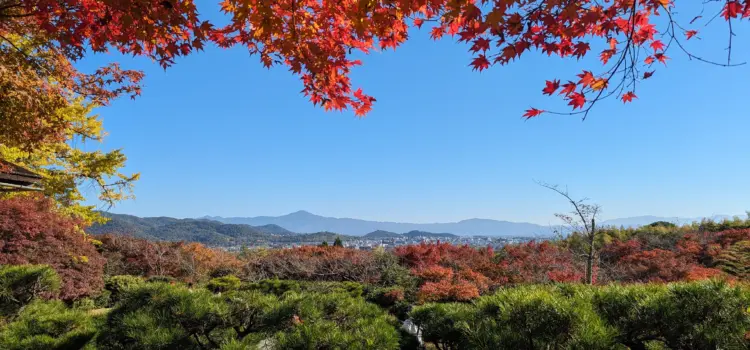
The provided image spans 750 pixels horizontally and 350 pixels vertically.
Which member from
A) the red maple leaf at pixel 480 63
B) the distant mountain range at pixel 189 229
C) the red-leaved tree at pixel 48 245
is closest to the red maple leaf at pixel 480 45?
the red maple leaf at pixel 480 63

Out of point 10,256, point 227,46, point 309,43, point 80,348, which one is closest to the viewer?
point 309,43

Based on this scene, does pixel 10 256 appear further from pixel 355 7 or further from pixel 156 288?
pixel 355 7

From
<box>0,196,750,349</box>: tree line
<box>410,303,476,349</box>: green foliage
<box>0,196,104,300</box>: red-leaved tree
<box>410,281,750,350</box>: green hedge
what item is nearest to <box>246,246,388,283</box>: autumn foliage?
<box>0,196,750,349</box>: tree line

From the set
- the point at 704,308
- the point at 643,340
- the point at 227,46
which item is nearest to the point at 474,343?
the point at 643,340

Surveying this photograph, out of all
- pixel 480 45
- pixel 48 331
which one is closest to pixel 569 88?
pixel 480 45

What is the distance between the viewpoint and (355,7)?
348 centimetres

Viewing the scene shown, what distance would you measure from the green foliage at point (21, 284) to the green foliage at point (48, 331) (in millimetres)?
322

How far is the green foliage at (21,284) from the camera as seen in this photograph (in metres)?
4.89

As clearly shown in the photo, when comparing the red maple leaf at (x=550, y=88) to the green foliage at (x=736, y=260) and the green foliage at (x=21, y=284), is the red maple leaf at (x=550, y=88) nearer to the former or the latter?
the green foliage at (x=21, y=284)

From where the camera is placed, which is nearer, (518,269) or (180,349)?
(180,349)

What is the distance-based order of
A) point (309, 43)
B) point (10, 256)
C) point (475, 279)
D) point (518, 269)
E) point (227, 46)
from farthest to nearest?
point (518, 269), point (475, 279), point (10, 256), point (227, 46), point (309, 43)

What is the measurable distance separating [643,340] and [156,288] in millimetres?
4392

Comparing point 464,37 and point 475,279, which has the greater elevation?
point 464,37

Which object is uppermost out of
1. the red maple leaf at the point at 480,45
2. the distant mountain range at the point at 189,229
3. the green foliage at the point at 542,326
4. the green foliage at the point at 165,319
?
the red maple leaf at the point at 480,45
